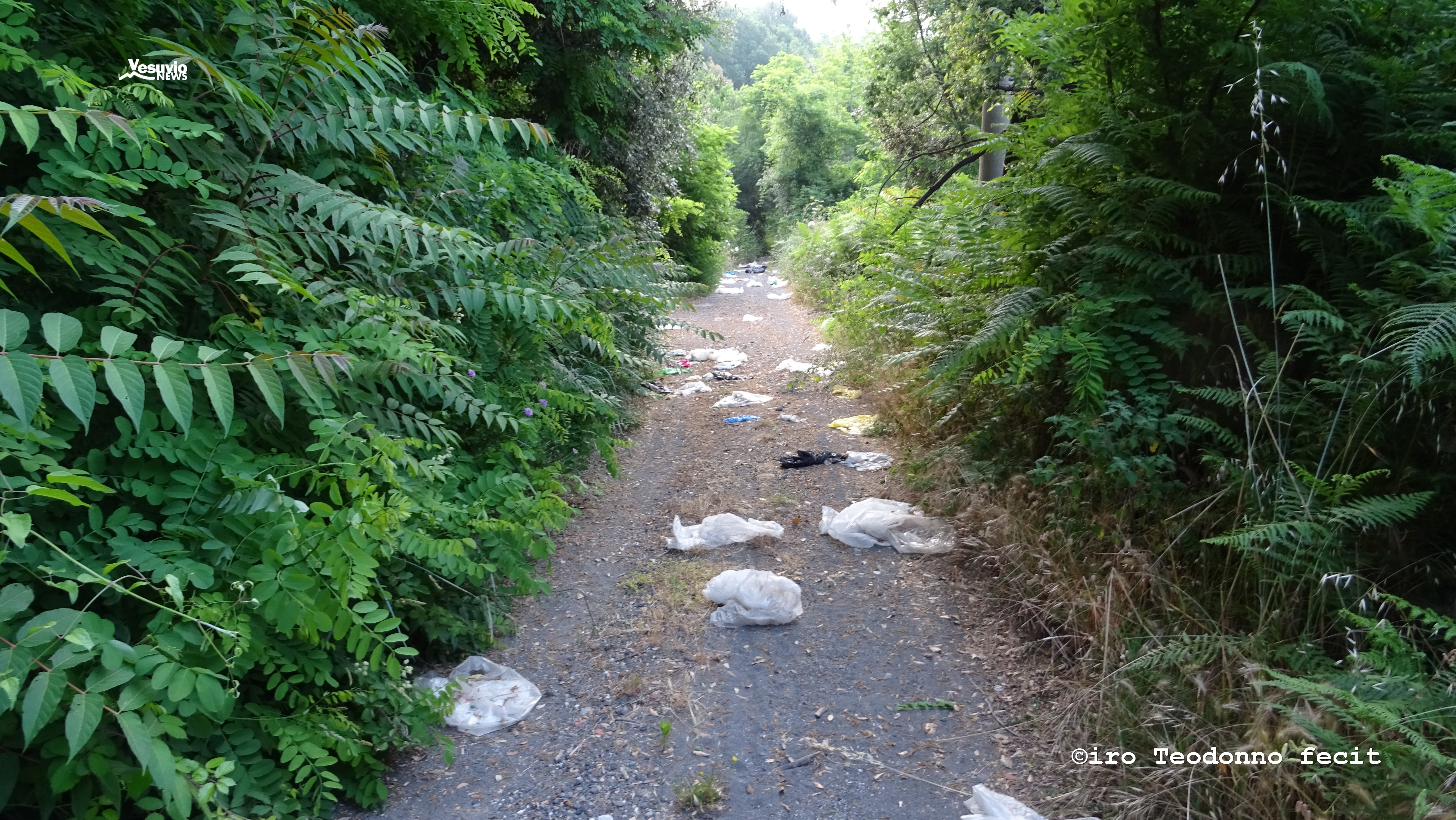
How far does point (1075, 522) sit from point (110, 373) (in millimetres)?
3445

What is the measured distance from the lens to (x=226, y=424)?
1.55 meters

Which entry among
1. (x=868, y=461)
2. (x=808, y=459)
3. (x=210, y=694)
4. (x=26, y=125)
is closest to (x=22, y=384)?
(x=26, y=125)

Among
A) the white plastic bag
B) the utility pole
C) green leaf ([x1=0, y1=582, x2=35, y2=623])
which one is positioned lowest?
the white plastic bag

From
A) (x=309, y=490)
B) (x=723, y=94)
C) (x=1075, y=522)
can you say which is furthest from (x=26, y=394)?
→ (x=723, y=94)

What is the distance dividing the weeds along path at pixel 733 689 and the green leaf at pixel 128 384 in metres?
1.57

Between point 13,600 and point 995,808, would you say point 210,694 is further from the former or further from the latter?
point 995,808

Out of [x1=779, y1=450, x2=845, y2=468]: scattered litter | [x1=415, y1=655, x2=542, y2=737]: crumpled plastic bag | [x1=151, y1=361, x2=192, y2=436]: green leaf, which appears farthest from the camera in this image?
[x1=779, y1=450, x2=845, y2=468]: scattered litter

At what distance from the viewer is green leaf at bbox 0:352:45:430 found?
1234 millimetres

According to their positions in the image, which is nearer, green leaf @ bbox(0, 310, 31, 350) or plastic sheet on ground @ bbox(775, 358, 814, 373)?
green leaf @ bbox(0, 310, 31, 350)

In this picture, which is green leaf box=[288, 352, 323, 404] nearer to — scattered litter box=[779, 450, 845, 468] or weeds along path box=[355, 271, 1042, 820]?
weeds along path box=[355, 271, 1042, 820]

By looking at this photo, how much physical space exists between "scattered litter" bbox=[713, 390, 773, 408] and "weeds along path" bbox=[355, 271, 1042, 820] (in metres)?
2.36

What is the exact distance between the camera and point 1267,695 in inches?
85.0

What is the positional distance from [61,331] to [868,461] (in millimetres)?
4652

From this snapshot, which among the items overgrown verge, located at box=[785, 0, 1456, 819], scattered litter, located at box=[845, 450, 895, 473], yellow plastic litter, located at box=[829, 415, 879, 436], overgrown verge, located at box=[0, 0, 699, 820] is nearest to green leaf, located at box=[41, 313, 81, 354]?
overgrown verge, located at box=[0, 0, 699, 820]
